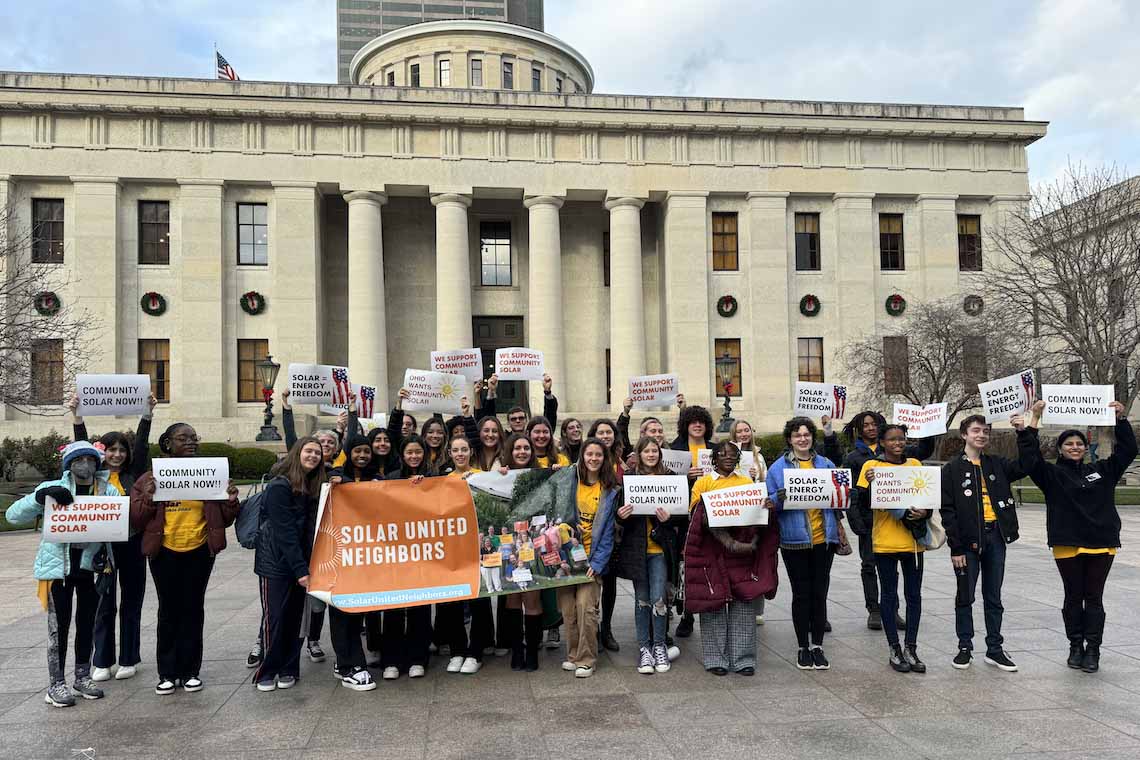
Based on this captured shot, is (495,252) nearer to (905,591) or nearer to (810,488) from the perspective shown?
(810,488)

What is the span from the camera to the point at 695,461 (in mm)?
8758

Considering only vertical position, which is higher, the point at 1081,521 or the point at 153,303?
the point at 153,303

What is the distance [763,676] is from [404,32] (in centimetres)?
5410

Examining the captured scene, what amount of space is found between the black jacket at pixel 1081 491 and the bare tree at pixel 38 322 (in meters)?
25.6

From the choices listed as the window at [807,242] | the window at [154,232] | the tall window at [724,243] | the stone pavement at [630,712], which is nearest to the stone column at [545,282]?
the tall window at [724,243]

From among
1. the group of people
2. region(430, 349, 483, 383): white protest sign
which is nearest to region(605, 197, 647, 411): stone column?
region(430, 349, 483, 383): white protest sign

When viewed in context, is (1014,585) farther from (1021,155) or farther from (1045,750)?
(1021,155)

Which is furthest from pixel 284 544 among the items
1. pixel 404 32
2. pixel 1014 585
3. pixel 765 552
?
pixel 404 32

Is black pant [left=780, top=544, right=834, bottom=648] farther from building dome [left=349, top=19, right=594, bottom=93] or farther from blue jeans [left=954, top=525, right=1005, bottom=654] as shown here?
building dome [left=349, top=19, right=594, bottom=93]

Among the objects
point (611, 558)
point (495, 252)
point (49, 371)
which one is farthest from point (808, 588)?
point (495, 252)

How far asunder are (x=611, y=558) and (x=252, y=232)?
31.9 metres

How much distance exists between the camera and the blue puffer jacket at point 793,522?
7.36 meters

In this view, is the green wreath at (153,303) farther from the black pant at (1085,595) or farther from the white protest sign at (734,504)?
the black pant at (1085,595)

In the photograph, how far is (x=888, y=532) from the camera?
7426mm
